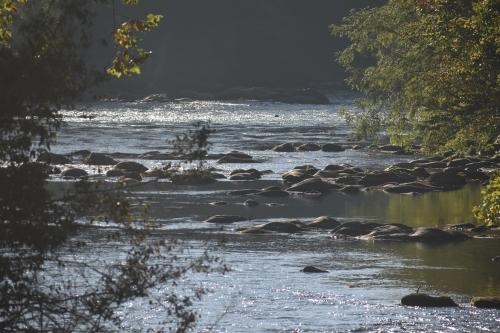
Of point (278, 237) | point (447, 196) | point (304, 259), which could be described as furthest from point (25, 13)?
point (447, 196)

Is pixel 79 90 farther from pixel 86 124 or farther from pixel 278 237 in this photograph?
pixel 86 124

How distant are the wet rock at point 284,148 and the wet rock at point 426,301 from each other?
37634 mm

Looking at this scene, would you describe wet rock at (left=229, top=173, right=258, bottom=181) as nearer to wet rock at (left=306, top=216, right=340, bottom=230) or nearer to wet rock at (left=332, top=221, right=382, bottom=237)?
wet rock at (left=306, top=216, right=340, bottom=230)

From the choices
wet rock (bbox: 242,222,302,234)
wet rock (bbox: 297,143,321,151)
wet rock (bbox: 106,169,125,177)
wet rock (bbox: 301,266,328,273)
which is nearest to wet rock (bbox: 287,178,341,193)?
wet rock (bbox: 106,169,125,177)

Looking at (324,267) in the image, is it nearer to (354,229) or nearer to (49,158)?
(354,229)

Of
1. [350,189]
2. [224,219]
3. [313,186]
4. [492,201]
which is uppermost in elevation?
[492,201]

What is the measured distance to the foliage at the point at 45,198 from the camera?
986 centimetres

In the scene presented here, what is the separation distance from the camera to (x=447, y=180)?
40.7 meters

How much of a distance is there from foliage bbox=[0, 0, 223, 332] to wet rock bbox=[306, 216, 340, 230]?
19481mm

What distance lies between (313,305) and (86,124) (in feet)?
195

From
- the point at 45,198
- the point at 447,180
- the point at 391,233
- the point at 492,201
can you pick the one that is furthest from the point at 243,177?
the point at 45,198

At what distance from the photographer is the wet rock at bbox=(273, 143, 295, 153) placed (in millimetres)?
57719

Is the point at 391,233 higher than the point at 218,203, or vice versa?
the point at 391,233

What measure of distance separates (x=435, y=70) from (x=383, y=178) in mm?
11838
